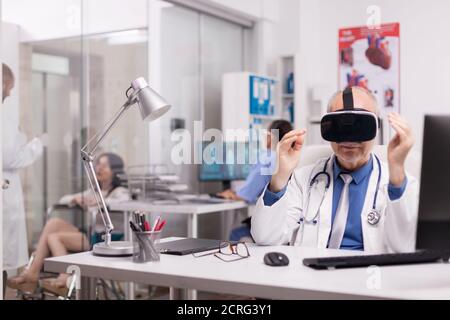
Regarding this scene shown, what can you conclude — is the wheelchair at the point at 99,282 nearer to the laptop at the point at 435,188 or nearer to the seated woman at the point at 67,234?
the seated woman at the point at 67,234

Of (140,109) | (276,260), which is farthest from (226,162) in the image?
(276,260)

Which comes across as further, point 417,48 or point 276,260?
point 417,48

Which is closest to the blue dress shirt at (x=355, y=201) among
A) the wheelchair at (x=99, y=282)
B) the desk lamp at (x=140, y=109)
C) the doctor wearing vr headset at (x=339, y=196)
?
the doctor wearing vr headset at (x=339, y=196)

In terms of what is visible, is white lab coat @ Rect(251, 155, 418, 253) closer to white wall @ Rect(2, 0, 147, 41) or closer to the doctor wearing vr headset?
the doctor wearing vr headset

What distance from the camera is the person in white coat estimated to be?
103 inches

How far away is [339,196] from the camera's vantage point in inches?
70.8

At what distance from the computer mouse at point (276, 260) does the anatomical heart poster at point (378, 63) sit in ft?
10.2

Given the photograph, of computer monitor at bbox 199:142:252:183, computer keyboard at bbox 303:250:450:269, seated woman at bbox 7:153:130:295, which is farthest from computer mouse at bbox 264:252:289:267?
computer monitor at bbox 199:142:252:183

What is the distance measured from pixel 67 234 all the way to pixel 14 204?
1.46ft

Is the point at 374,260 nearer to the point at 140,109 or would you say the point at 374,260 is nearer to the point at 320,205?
the point at 320,205

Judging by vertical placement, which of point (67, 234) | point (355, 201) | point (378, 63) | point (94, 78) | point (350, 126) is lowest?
point (67, 234)

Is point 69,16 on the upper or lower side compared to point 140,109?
upper

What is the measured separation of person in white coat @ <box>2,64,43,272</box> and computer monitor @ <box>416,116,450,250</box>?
1.97 meters
